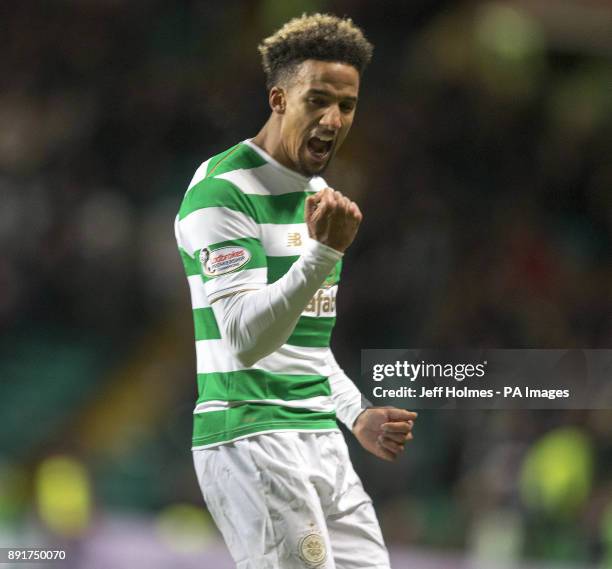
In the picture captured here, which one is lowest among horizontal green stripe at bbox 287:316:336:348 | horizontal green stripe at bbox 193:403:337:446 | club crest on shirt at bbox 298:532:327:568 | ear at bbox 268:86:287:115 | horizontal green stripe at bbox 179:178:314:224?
club crest on shirt at bbox 298:532:327:568

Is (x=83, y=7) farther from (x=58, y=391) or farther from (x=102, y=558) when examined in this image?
Answer: (x=102, y=558)

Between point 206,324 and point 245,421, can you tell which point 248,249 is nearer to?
point 206,324

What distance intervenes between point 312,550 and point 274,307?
41 cm

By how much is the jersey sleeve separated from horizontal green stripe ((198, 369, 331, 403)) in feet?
0.50

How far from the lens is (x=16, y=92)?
174 inches

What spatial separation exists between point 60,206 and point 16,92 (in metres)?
0.60

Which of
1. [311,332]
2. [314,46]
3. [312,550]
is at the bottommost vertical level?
[312,550]

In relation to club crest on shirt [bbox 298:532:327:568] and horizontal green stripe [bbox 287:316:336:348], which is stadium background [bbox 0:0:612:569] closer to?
horizontal green stripe [bbox 287:316:336:348]

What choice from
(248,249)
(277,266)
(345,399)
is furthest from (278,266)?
(345,399)

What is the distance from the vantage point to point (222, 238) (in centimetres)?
169

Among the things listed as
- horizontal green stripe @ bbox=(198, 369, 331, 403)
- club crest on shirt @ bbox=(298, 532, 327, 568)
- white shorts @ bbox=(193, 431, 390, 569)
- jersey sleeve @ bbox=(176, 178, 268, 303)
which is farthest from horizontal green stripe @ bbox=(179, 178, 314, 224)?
club crest on shirt @ bbox=(298, 532, 327, 568)

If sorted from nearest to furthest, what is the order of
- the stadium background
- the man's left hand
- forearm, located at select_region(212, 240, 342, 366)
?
forearm, located at select_region(212, 240, 342, 366) < the man's left hand < the stadium background

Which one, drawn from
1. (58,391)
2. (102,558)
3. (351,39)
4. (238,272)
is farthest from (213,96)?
(238,272)

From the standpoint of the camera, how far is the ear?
1873 millimetres
